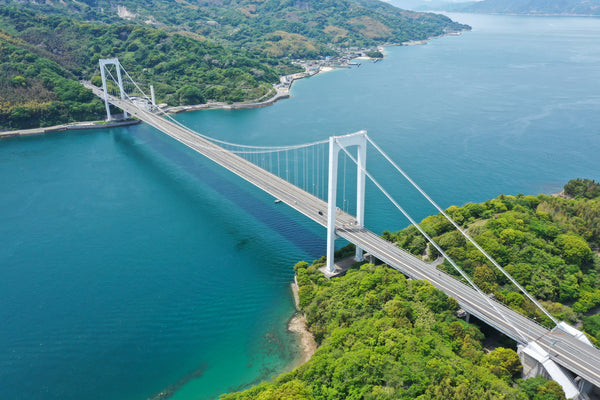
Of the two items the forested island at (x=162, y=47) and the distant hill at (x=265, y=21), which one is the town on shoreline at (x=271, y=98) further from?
the distant hill at (x=265, y=21)

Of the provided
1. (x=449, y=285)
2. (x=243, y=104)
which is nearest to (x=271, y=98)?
(x=243, y=104)

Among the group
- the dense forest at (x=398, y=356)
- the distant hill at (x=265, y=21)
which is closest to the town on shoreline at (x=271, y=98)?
the distant hill at (x=265, y=21)

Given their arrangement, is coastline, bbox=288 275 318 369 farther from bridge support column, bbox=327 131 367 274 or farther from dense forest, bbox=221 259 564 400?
bridge support column, bbox=327 131 367 274

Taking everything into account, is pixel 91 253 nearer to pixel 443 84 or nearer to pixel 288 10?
pixel 443 84

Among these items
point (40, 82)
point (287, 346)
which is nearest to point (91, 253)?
point (287, 346)

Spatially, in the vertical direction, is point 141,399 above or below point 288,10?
below
